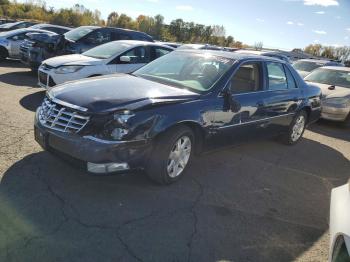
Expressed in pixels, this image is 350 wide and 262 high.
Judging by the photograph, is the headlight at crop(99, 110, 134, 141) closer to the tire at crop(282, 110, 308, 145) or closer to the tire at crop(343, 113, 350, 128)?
the tire at crop(282, 110, 308, 145)

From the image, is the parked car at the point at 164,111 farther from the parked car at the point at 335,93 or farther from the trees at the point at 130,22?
the trees at the point at 130,22

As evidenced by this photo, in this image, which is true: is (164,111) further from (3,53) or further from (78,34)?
(3,53)

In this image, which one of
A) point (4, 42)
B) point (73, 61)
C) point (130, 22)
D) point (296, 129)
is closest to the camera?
point (296, 129)

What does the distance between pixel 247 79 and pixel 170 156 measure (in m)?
1.89

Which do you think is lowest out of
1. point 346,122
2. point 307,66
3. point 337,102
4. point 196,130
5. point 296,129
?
point 346,122

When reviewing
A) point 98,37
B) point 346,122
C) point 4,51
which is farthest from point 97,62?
point 346,122

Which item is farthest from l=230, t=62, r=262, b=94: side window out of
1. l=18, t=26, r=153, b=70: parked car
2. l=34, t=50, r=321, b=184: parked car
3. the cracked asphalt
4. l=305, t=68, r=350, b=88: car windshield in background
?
Answer: l=18, t=26, r=153, b=70: parked car

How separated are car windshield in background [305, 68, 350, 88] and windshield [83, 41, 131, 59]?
5.75m

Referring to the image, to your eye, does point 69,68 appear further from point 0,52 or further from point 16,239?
point 0,52

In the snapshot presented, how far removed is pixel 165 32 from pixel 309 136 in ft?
211

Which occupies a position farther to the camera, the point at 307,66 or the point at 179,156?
the point at 307,66

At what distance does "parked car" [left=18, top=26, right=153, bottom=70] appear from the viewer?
10539mm

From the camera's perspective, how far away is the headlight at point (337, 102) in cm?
905

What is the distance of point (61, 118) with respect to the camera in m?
3.79
